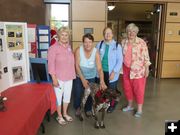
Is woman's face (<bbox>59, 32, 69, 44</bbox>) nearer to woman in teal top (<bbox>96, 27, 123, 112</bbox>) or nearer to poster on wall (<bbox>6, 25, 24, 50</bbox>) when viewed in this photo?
poster on wall (<bbox>6, 25, 24, 50</bbox>)

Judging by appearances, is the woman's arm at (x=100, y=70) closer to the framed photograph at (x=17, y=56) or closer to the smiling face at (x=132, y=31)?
the smiling face at (x=132, y=31)

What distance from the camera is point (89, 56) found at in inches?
123

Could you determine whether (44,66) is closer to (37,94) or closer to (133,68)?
(37,94)

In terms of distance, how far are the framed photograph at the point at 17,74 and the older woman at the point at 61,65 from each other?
1.23ft

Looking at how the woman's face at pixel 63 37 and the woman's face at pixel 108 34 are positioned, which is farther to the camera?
the woman's face at pixel 108 34

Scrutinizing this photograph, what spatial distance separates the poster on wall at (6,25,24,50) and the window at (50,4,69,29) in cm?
309

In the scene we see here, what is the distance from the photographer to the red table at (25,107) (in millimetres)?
1730

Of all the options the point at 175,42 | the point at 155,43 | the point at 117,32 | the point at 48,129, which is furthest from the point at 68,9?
the point at 117,32

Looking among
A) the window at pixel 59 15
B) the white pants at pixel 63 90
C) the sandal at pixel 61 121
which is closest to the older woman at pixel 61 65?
the white pants at pixel 63 90

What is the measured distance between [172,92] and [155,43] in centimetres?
198

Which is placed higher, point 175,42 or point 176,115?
point 175,42

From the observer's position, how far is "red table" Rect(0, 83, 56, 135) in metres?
1.73

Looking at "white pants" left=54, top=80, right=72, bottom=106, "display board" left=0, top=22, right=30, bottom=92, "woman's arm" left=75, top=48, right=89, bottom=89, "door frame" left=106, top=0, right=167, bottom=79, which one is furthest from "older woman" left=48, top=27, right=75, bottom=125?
"door frame" left=106, top=0, right=167, bottom=79

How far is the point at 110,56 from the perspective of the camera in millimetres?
3336
